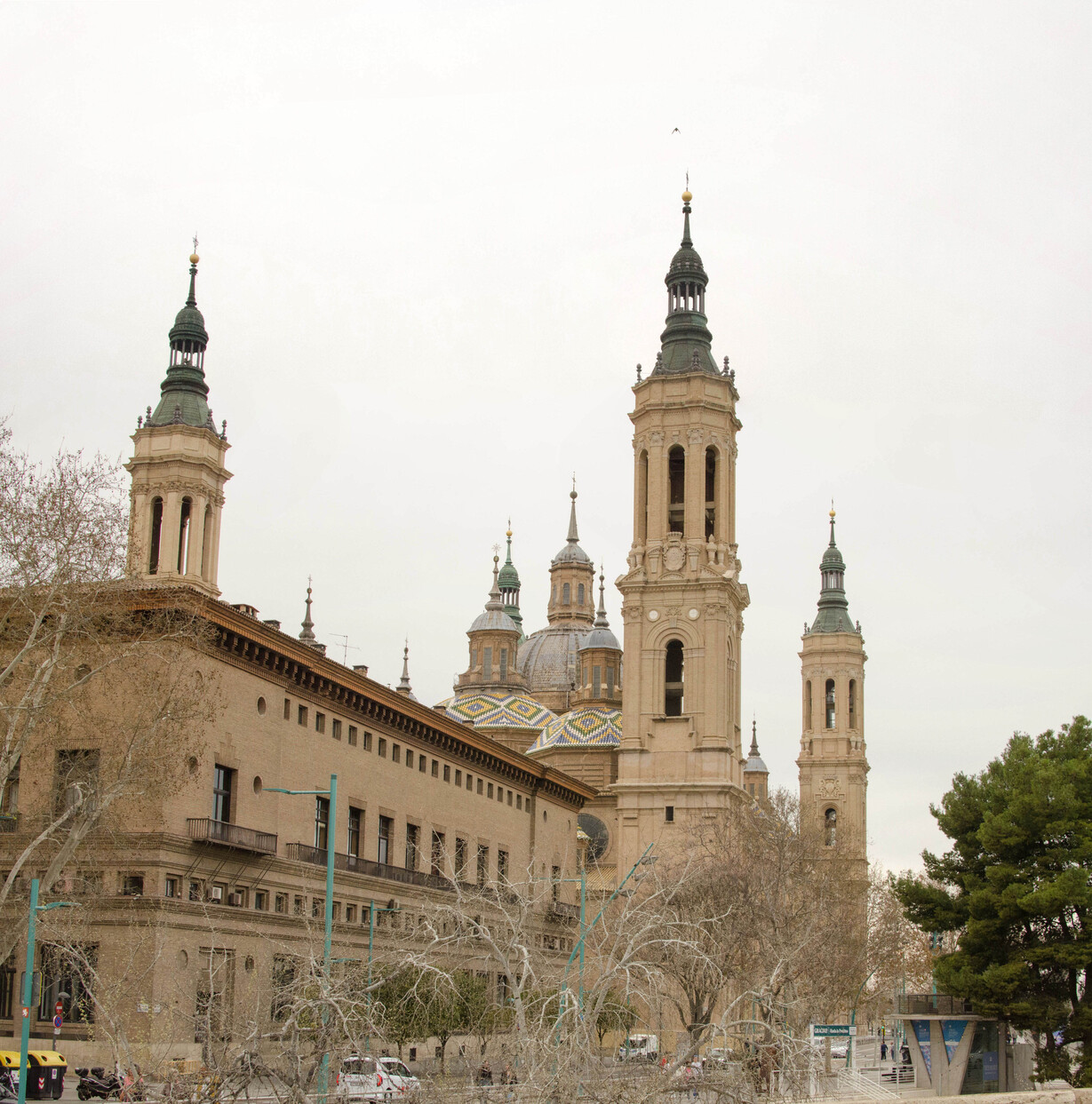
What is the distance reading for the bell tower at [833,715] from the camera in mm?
135875

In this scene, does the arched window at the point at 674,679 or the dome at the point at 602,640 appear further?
the dome at the point at 602,640

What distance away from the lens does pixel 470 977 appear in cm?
5203

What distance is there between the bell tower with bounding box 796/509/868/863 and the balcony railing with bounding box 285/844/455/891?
6975cm

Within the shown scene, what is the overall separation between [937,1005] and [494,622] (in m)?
90.3

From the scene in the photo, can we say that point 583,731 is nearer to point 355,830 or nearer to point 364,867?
point 355,830

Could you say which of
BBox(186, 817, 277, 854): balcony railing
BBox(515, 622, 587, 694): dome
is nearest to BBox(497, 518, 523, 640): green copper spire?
BBox(515, 622, 587, 694): dome

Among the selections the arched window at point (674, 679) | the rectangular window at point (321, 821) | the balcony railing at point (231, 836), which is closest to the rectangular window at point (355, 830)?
the rectangular window at point (321, 821)

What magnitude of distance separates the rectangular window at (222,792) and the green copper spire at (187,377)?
37427mm

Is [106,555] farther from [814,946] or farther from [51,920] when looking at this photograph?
[814,946]

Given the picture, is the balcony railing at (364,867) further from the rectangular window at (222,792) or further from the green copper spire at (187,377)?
the green copper spire at (187,377)

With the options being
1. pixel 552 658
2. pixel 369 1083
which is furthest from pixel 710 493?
pixel 369 1083

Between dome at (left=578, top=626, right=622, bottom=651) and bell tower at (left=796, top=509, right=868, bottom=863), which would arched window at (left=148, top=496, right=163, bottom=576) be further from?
bell tower at (left=796, top=509, right=868, bottom=863)

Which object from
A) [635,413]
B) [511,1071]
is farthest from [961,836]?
[635,413]

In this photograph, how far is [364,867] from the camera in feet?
206
